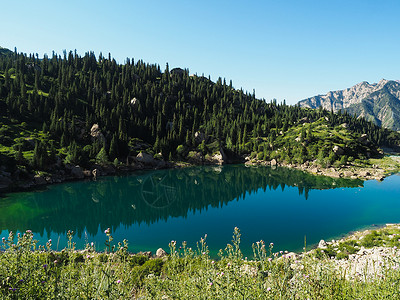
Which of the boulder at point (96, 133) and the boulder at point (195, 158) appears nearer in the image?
the boulder at point (96, 133)

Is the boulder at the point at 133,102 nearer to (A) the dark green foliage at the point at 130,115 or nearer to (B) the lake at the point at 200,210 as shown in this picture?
(A) the dark green foliage at the point at 130,115

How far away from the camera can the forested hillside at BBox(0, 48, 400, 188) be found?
89.0m

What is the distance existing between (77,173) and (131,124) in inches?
2177

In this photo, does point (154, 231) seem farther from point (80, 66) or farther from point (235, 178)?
point (80, 66)

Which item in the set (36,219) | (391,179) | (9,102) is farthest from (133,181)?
(391,179)

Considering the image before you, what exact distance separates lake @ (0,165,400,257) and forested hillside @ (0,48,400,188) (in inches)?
1004

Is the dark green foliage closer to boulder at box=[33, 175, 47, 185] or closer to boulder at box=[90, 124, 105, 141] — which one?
boulder at box=[90, 124, 105, 141]

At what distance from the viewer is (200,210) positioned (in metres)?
48.8

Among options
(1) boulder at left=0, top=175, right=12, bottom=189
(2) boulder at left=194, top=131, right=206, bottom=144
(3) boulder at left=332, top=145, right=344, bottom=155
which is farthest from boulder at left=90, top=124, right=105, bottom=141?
(3) boulder at left=332, top=145, right=344, bottom=155

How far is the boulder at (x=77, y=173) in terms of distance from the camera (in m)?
76.3

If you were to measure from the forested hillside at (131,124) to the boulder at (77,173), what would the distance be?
4.51 m

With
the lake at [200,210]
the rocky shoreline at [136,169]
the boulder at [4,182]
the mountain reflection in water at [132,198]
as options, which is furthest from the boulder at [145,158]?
the boulder at [4,182]

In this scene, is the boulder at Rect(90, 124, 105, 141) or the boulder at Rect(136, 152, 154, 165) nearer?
the boulder at Rect(136, 152, 154, 165)

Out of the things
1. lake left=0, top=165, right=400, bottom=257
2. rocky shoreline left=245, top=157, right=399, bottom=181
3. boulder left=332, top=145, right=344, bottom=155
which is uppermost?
boulder left=332, top=145, right=344, bottom=155
